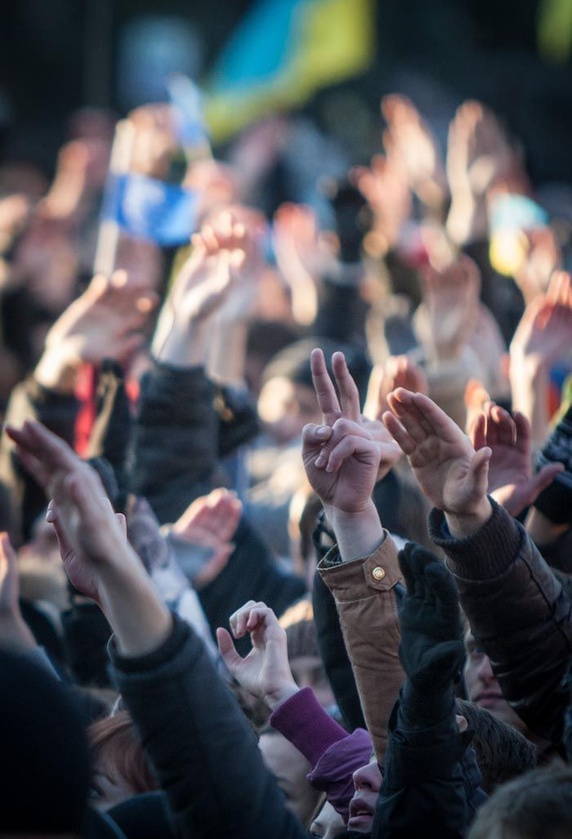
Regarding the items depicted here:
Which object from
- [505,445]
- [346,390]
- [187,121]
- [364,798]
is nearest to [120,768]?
[364,798]

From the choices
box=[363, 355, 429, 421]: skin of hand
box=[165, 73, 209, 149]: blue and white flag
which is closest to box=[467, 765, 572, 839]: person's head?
box=[363, 355, 429, 421]: skin of hand

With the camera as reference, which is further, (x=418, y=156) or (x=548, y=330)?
(x=418, y=156)

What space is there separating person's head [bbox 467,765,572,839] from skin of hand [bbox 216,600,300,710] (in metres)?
0.63

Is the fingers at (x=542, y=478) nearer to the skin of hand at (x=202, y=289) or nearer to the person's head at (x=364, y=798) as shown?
the person's head at (x=364, y=798)

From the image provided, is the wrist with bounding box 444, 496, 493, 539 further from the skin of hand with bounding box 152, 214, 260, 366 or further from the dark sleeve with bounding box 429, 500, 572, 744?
the skin of hand with bounding box 152, 214, 260, 366

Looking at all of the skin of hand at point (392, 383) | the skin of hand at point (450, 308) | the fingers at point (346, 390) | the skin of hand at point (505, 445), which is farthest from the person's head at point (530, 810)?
the skin of hand at point (450, 308)

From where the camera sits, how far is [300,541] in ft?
11.7

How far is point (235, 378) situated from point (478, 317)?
1.09m

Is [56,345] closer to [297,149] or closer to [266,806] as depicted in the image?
[266,806]

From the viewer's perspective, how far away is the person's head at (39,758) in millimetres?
1512

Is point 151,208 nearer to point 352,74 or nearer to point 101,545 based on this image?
point 101,545

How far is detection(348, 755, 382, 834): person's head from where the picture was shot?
219 cm

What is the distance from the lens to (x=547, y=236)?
211 inches

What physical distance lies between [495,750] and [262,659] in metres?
0.46
